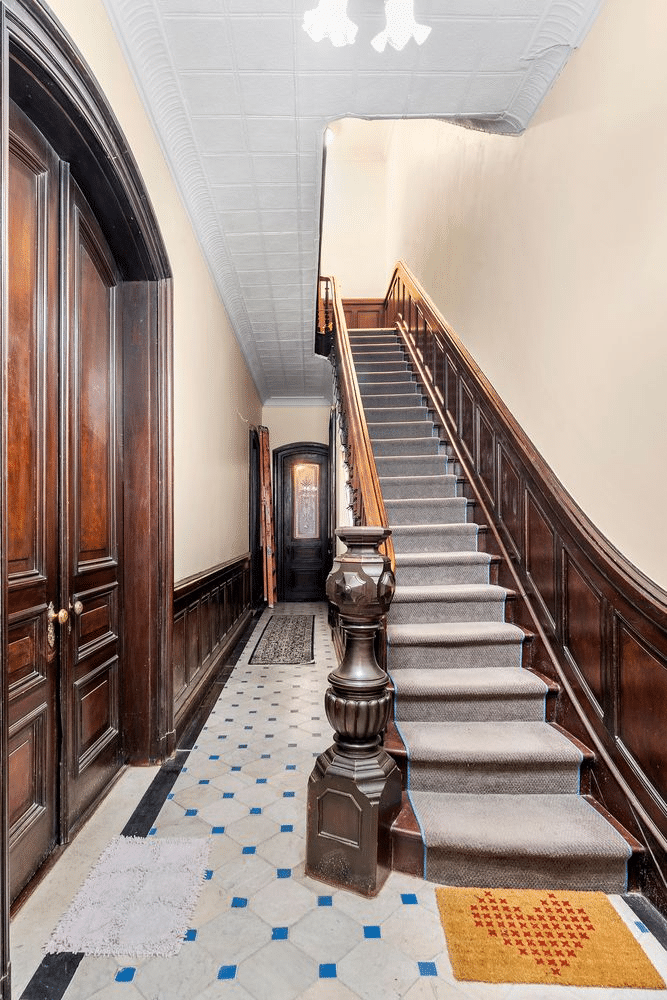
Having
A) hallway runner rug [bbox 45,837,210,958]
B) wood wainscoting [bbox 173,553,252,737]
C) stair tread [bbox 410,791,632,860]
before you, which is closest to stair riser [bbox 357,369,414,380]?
wood wainscoting [bbox 173,553,252,737]

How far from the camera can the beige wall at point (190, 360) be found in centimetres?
235

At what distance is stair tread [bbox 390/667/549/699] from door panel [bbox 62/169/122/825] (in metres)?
1.37

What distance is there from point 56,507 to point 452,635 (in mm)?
1931

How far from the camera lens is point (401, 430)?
17.9ft

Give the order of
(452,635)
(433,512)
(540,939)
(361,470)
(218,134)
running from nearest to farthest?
1. (540,939)
2. (452,635)
3. (361,470)
4. (218,134)
5. (433,512)

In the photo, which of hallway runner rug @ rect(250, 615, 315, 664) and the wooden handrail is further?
hallway runner rug @ rect(250, 615, 315, 664)

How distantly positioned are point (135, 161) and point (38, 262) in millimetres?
843

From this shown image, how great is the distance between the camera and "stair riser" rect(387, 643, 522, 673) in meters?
2.94

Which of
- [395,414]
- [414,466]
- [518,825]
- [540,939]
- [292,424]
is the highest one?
[292,424]

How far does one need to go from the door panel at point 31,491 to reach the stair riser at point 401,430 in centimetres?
347

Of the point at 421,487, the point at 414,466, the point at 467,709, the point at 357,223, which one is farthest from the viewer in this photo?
the point at 357,223

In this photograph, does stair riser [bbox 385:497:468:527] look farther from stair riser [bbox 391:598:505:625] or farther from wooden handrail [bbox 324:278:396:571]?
stair riser [bbox 391:598:505:625]

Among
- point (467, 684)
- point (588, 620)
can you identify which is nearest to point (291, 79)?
point (588, 620)

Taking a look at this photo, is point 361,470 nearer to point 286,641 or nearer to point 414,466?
point 414,466
